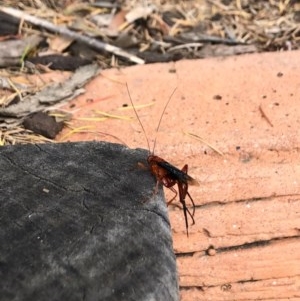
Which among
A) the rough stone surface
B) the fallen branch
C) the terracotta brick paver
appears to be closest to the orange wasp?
the rough stone surface

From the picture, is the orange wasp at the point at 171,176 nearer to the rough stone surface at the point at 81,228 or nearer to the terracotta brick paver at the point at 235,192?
the rough stone surface at the point at 81,228

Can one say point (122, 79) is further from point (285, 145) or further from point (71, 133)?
point (285, 145)

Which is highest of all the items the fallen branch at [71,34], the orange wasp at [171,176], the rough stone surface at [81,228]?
the rough stone surface at [81,228]

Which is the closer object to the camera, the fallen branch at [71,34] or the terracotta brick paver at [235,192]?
the terracotta brick paver at [235,192]

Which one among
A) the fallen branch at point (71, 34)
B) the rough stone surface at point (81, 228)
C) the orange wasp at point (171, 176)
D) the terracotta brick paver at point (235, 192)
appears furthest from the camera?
the fallen branch at point (71, 34)

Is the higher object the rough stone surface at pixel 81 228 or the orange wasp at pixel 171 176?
the rough stone surface at pixel 81 228

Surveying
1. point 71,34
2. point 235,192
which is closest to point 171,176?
point 235,192

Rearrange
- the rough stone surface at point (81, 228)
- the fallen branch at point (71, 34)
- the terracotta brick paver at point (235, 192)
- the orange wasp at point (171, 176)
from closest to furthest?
1. the rough stone surface at point (81, 228)
2. the orange wasp at point (171, 176)
3. the terracotta brick paver at point (235, 192)
4. the fallen branch at point (71, 34)

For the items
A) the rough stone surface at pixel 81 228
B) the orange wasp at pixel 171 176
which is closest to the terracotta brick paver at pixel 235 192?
the orange wasp at pixel 171 176
